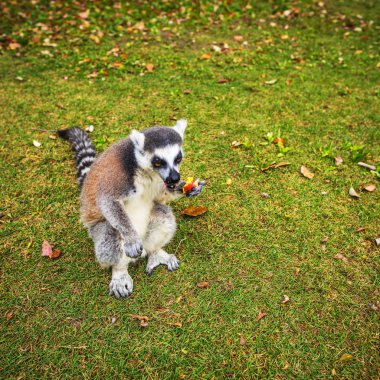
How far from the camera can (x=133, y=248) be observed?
3162 mm

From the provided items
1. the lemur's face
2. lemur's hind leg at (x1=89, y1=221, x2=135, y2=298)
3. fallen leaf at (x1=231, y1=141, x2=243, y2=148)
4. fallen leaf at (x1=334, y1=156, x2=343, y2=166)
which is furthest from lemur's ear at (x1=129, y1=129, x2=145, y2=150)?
fallen leaf at (x1=334, y1=156, x2=343, y2=166)

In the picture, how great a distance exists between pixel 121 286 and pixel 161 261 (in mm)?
533

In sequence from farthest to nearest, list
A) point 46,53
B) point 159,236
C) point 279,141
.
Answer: point 46,53
point 279,141
point 159,236

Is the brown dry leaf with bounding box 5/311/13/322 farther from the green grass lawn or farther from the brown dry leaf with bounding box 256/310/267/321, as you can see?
the brown dry leaf with bounding box 256/310/267/321

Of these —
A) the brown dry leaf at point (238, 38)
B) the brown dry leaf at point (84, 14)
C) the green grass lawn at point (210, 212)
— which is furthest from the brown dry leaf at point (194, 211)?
the brown dry leaf at point (84, 14)

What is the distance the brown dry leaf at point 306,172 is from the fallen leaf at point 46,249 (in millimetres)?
3669

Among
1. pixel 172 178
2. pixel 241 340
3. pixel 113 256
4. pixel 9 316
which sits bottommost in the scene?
pixel 9 316

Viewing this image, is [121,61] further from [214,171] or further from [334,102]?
[334,102]

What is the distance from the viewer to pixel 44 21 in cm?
922

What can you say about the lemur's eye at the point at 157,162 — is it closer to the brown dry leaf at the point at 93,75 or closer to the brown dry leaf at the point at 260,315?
the brown dry leaf at the point at 260,315

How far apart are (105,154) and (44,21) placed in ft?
26.0

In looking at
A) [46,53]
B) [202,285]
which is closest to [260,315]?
[202,285]

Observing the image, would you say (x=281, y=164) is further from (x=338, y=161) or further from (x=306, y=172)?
(x=338, y=161)

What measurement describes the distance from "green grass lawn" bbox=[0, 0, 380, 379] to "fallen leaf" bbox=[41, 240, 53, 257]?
74 mm
